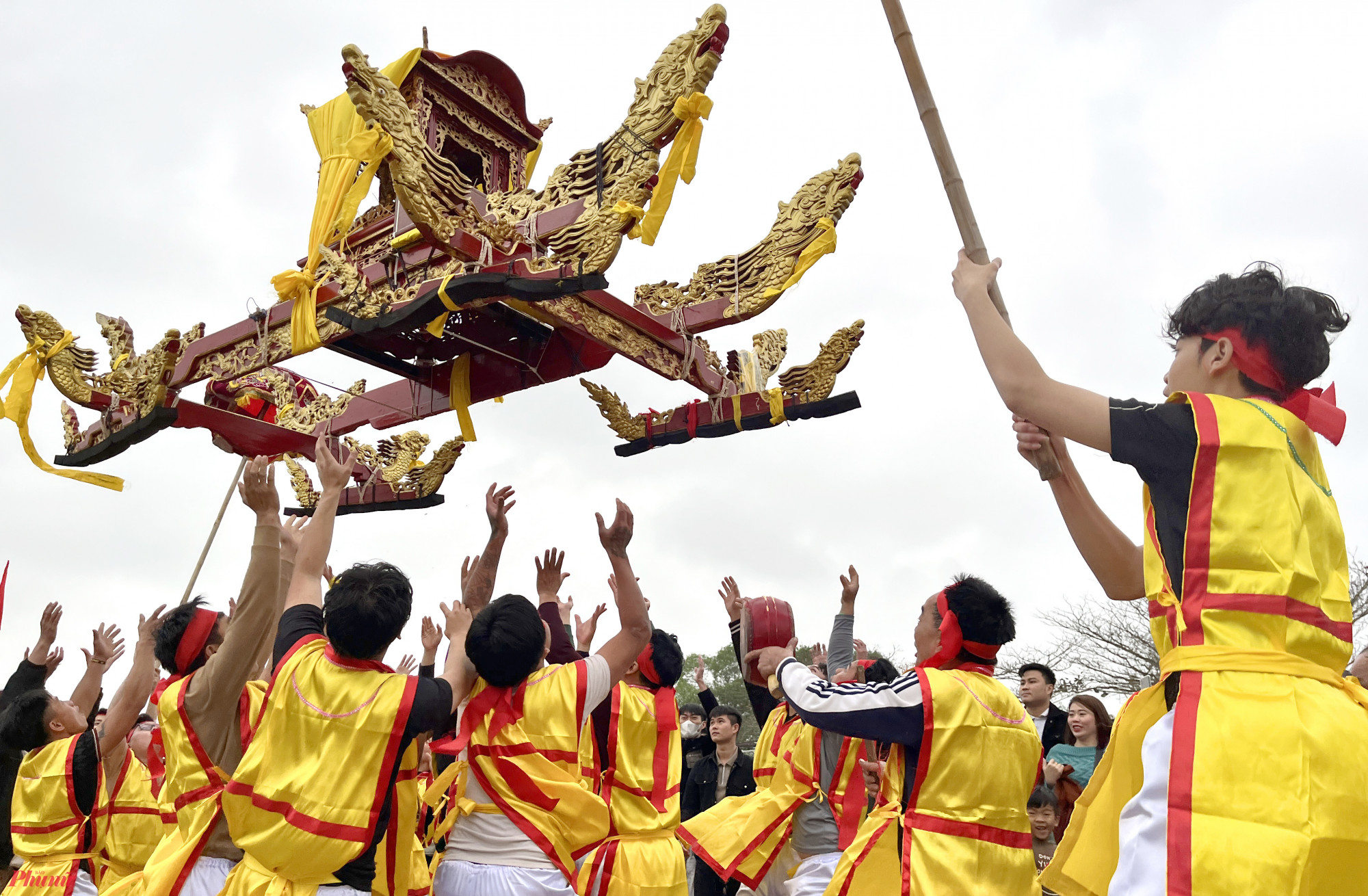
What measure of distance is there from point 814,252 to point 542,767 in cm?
292

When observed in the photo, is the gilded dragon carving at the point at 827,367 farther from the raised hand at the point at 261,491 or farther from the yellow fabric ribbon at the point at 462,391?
the raised hand at the point at 261,491

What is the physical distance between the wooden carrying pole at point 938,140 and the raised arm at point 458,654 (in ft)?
6.85

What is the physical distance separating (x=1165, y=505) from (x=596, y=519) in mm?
2029

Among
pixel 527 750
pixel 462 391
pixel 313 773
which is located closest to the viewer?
pixel 313 773

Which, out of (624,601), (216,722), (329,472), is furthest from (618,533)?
(216,722)

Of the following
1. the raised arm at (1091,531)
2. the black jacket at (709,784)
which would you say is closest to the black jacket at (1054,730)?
the black jacket at (709,784)

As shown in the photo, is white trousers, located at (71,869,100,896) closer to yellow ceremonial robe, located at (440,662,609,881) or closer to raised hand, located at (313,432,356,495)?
yellow ceremonial robe, located at (440,662,609,881)

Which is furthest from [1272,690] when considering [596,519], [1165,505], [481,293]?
[481,293]

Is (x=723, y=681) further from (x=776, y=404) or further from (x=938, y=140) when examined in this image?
(x=938, y=140)

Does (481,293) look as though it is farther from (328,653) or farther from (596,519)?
(328,653)

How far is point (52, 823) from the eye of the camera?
413 centimetres

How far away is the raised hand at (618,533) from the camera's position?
347 cm

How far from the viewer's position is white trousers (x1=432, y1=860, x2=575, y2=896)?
3.23 meters

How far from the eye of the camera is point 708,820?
15.7 feet
